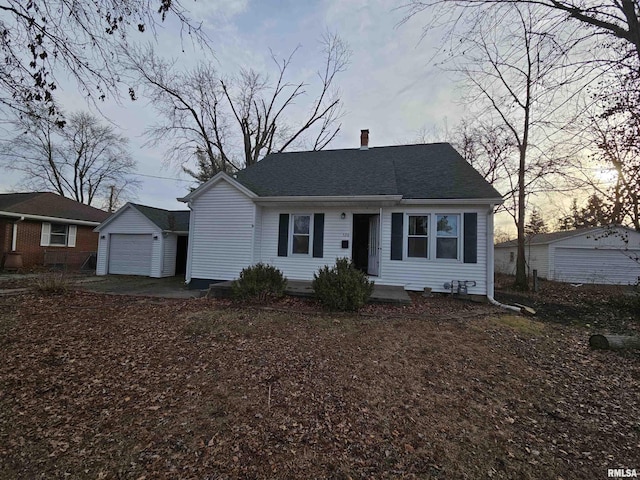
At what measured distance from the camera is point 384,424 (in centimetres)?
292

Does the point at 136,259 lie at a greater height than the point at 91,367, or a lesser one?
greater

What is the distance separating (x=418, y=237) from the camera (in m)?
8.98

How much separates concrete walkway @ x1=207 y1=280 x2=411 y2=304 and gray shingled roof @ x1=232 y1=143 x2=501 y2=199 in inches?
118

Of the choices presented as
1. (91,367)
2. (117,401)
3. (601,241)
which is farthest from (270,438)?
(601,241)

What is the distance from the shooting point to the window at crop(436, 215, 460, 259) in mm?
8703

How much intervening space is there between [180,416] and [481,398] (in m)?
3.47

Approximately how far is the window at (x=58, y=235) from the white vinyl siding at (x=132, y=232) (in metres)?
4.79

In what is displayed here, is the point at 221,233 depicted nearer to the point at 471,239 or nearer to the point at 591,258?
the point at 471,239

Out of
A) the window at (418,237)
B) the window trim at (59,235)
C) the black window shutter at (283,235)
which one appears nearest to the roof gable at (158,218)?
the window trim at (59,235)

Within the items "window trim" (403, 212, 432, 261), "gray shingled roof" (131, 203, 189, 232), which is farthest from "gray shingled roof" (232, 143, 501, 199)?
"gray shingled roof" (131, 203, 189, 232)

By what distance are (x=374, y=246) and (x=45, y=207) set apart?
1853 centimetres

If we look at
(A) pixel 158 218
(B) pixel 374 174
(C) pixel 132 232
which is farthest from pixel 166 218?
(B) pixel 374 174

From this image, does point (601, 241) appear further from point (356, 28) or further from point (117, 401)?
point (117, 401)

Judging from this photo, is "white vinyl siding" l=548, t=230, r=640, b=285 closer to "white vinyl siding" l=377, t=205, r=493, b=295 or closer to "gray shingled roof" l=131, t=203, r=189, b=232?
"white vinyl siding" l=377, t=205, r=493, b=295
